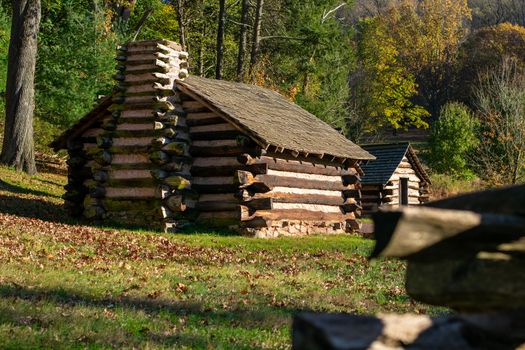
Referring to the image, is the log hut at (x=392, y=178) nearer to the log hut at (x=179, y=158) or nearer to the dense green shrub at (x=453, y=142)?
the dense green shrub at (x=453, y=142)

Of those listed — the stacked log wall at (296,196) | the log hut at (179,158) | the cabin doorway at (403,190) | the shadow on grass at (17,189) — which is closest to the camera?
the log hut at (179,158)

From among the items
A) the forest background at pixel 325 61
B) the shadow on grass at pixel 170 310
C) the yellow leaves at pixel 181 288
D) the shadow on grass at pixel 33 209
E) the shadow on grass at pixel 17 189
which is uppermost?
the forest background at pixel 325 61

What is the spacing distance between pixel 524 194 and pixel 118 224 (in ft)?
65.5

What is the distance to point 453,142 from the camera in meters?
50.2

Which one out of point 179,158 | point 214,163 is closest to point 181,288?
point 179,158

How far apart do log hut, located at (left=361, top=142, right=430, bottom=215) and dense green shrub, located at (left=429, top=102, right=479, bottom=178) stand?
26.6 feet

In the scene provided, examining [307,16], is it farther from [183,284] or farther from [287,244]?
[183,284]

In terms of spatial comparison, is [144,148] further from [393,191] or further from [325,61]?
[325,61]

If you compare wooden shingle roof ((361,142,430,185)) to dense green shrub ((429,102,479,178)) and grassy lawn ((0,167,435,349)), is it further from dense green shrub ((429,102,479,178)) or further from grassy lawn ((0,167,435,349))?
grassy lawn ((0,167,435,349))

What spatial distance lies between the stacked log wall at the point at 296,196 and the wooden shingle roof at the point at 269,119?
0.67m

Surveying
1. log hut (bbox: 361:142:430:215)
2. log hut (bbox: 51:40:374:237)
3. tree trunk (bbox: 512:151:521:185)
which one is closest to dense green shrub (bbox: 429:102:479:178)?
log hut (bbox: 361:142:430:215)

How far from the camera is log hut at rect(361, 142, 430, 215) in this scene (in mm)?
39781

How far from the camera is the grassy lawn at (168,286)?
7.36 metres

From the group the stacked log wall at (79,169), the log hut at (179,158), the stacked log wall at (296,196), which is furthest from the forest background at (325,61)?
the stacked log wall at (296,196)
